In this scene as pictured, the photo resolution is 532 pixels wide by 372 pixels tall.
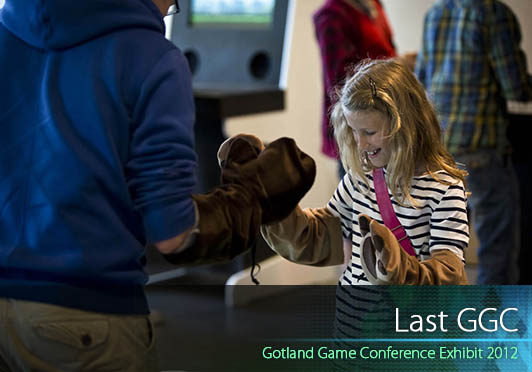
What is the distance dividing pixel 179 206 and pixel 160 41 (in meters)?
0.21

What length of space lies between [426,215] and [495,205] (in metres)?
1.10

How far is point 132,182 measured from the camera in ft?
3.35

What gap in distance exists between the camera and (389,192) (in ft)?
4.03

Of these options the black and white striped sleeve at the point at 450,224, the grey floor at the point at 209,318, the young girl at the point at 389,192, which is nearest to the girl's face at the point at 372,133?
the young girl at the point at 389,192

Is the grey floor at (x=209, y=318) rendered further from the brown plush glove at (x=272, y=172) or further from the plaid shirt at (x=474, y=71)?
the brown plush glove at (x=272, y=172)

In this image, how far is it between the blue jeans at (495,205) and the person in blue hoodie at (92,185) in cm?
123

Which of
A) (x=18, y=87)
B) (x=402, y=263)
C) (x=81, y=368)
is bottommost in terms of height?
(x=81, y=368)

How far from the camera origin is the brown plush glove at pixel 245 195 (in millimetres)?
1043

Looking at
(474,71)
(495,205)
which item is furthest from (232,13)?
(495,205)

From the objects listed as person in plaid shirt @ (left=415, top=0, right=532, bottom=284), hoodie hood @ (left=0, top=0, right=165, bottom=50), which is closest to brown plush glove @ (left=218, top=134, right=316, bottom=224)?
hoodie hood @ (left=0, top=0, right=165, bottom=50)

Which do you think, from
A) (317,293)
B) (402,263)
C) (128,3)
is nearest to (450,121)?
(317,293)

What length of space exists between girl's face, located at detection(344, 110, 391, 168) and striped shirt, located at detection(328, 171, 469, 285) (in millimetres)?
43

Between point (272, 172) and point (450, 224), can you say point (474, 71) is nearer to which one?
point (450, 224)

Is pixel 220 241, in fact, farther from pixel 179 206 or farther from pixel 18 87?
pixel 18 87
